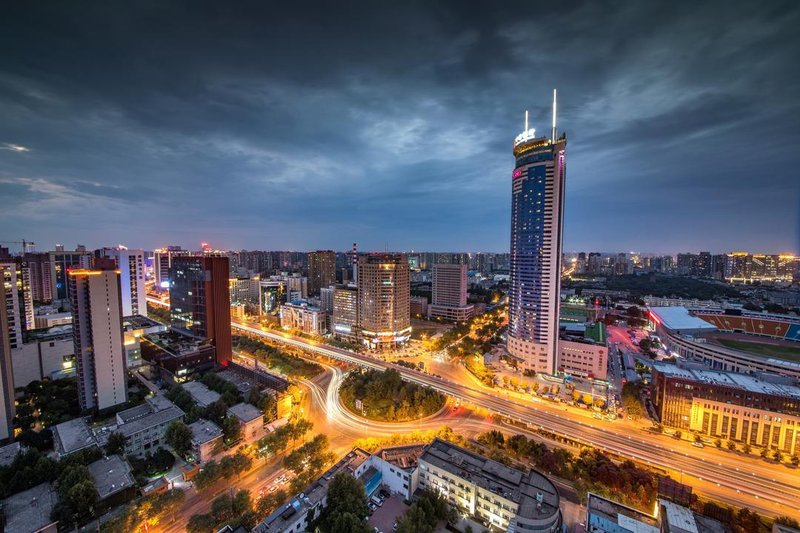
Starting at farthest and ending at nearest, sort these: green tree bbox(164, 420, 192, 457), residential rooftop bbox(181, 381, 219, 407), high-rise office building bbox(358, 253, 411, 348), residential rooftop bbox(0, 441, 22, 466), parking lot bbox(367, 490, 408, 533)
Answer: high-rise office building bbox(358, 253, 411, 348) < residential rooftop bbox(181, 381, 219, 407) < green tree bbox(164, 420, 192, 457) < residential rooftop bbox(0, 441, 22, 466) < parking lot bbox(367, 490, 408, 533)

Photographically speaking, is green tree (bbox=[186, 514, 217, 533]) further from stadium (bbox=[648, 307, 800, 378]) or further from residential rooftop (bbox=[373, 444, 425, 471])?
stadium (bbox=[648, 307, 800, 378])

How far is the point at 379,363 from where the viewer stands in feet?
149

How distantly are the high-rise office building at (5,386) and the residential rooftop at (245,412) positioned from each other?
55.7ft

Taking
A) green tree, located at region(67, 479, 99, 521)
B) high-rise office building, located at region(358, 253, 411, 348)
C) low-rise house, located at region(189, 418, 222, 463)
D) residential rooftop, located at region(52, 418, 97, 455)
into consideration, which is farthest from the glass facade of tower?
residential rooftop, located at region(52, 418, 97, 455)

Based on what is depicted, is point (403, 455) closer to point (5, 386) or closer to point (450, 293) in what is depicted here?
Answer: point (5, 386)

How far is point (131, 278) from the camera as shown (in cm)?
Result: 5691

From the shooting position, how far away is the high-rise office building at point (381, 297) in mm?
55062

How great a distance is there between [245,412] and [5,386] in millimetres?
19386

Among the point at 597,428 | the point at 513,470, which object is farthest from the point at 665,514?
the point at 597,428

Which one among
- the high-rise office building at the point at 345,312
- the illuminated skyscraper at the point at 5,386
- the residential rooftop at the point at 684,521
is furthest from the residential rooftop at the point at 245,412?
the residential rooftop at the point at 684,521

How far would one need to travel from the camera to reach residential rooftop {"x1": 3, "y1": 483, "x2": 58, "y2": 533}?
687 inches

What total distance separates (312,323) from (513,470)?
1922 inches

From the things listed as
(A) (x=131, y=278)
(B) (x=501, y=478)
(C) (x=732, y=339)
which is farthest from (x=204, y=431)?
(C) (x=732, y=339)

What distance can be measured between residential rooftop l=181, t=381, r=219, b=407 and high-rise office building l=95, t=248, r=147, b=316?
102 feet
